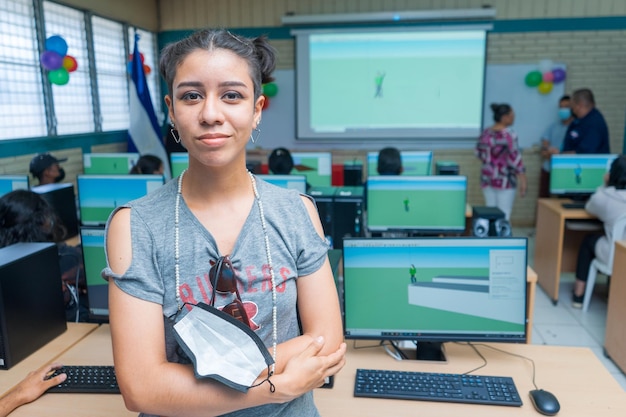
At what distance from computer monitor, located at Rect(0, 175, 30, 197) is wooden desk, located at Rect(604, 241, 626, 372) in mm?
4004

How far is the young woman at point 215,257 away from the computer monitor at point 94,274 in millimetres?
1182

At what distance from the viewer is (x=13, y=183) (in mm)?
3436

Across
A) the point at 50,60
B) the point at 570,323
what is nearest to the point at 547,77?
the point at 570,323

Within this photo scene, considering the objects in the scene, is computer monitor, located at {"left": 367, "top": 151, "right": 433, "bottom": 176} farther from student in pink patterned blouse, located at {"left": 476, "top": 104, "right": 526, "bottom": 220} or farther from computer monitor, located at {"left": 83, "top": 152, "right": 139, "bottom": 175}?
computer monitor, located at {"left": 83, "top": 152, "right": 139, "bottom": 175}

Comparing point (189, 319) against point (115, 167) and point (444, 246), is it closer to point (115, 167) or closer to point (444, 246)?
point (444, 246)

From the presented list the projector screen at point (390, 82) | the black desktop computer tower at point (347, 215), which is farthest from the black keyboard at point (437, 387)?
the projector screen at point (390, 82)

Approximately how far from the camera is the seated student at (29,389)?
4.69 ft

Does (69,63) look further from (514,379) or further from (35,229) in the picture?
(514,379)

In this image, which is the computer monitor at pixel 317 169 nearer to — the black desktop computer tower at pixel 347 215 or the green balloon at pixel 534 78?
the black desktop computer tower at pixel 347 215

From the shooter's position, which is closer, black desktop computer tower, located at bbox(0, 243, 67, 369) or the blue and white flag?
black desktop computer tower, located at bbox(0, 243, 67, 369)

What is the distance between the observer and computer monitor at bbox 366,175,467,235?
3240mm

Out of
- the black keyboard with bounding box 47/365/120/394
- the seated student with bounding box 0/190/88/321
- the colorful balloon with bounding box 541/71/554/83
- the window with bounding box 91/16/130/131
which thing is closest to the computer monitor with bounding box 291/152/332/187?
the seated student with bounding box 0/190/88/321

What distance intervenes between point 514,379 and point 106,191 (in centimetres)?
286

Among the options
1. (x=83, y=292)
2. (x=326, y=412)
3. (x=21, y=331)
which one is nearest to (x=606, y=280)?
(x=326, y=412)
